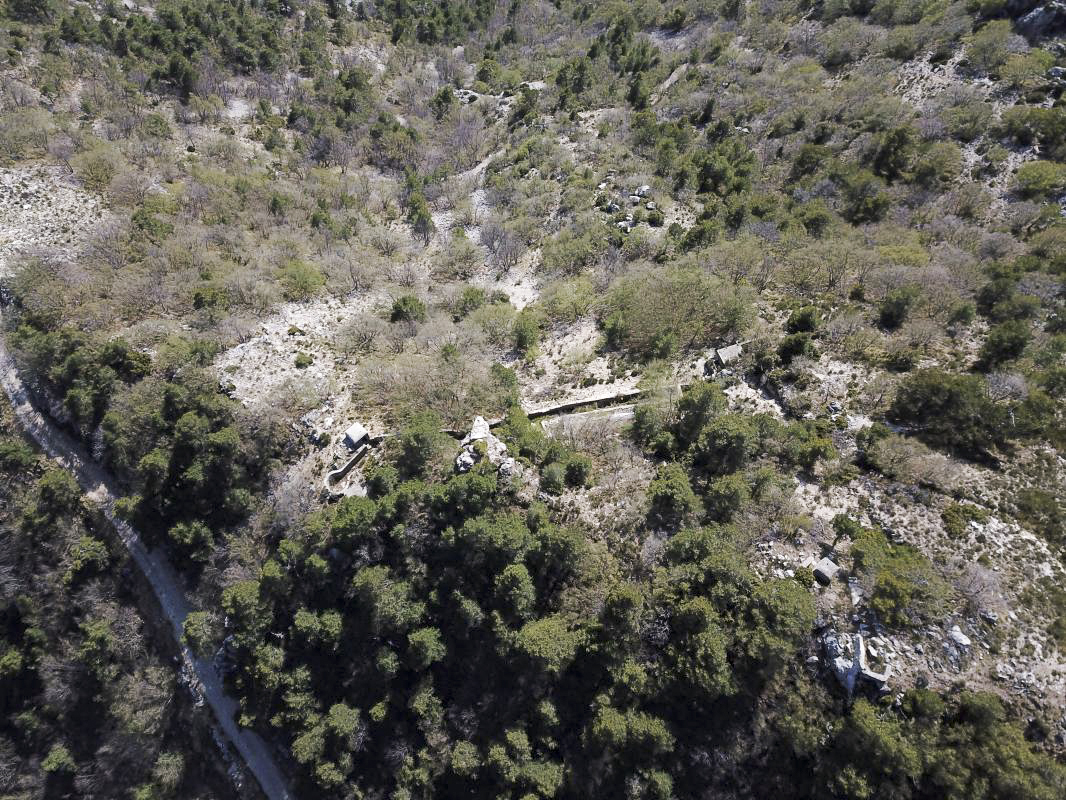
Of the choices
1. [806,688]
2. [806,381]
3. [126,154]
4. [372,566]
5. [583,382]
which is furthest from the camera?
[126,154]

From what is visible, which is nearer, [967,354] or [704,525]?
[704,525]

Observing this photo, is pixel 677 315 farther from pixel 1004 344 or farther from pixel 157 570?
pixel 157 570

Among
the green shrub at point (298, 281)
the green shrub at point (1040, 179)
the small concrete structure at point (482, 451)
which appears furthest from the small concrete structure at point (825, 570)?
the green shrub at point (298, 281)

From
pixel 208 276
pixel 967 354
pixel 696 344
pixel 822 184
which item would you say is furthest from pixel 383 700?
pixel 822 184

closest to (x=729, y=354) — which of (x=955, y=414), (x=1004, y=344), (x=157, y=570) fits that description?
(x=955, y=414)

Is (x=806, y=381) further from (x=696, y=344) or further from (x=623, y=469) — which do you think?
(x=623, y=469)

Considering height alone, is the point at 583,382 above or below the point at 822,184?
below

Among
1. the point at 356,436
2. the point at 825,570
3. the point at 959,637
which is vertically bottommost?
the point at 959,637
